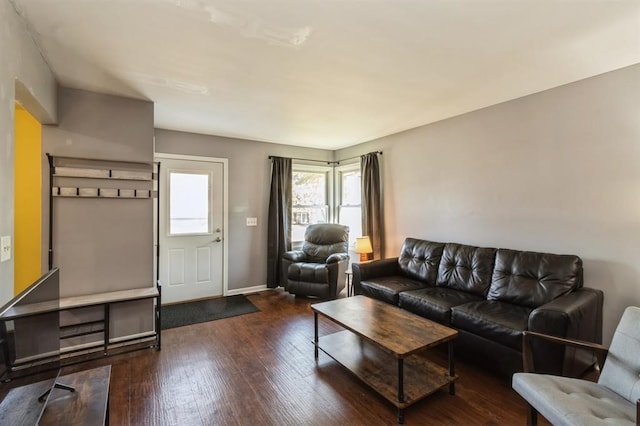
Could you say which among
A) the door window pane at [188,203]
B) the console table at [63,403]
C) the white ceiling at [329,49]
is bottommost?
the console table at [63,403]

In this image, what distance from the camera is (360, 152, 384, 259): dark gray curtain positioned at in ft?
14.9

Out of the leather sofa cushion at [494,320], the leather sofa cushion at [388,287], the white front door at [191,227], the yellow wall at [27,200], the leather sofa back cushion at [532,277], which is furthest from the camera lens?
the white front door at [191,227]

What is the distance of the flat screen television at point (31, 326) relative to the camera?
3.21 ft

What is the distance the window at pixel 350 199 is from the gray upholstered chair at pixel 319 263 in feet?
1.23

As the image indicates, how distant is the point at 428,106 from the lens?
3.30m

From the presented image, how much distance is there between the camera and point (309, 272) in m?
4.29

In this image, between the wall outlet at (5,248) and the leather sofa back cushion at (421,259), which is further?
the leather sofa back cushion at (421,259)

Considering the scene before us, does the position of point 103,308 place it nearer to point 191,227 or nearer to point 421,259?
point 191,227

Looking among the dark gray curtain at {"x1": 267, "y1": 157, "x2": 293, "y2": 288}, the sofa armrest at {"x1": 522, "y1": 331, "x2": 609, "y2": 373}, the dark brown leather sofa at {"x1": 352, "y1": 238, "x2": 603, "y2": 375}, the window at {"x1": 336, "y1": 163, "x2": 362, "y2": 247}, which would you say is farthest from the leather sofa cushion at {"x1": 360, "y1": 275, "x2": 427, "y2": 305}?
the dark gray curtain at {"x1": 267, "y1": 157, "x2": 293, "y2": 288}

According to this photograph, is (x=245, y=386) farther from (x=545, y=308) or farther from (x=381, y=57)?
(x=381, y=57)

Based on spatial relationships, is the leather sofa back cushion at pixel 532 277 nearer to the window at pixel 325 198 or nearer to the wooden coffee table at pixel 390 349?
the wooden coffee table at pixel 390 349

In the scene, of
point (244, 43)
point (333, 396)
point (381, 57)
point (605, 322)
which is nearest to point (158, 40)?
point (244, 43)

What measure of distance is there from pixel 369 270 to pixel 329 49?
2460 millimetres

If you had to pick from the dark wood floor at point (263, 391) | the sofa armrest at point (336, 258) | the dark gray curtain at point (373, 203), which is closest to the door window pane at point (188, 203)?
the dark wood floor at point (263, 391)
